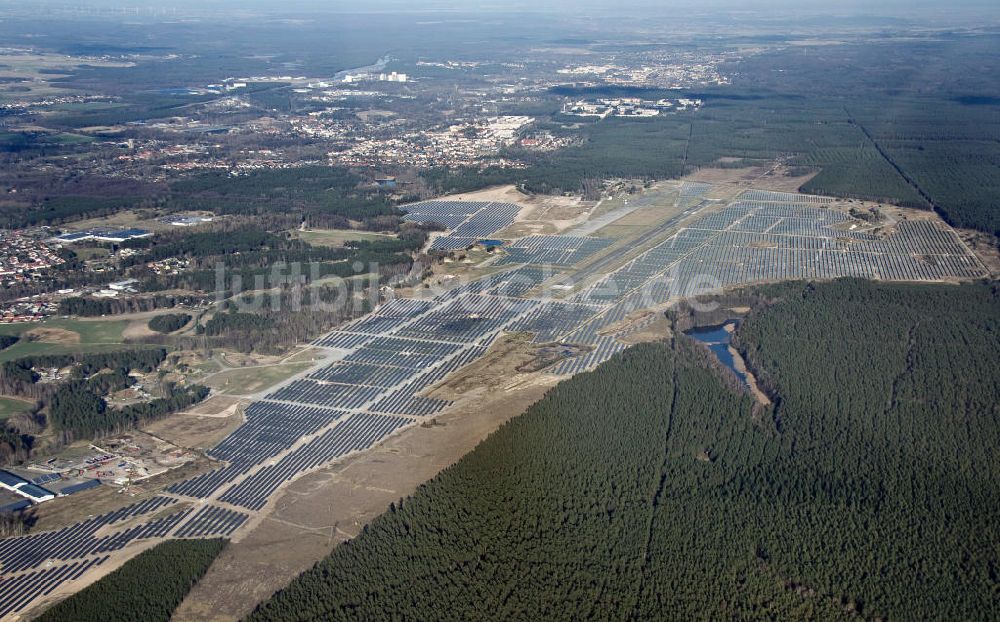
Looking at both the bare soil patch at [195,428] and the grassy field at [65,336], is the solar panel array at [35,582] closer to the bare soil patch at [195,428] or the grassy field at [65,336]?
the bare soil patch at [195,428]

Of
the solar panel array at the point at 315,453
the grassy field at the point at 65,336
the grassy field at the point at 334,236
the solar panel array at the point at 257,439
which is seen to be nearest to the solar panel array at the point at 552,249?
the grassy field at the point at 334,236

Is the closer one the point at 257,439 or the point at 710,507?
the point at 710,507

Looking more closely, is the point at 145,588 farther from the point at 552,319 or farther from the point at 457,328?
the point at 552,319

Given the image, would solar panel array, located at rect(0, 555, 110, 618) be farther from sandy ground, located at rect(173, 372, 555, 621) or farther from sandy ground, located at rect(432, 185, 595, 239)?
sandy ground, located at rect(432, 185, 595, 239)

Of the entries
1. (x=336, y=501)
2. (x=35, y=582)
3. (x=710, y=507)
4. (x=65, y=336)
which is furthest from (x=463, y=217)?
(x=35, y=582)

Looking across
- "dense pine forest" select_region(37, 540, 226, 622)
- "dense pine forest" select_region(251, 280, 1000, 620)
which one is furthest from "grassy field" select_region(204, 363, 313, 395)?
"dense pine forest" select_region(37, 540, 226, 622)

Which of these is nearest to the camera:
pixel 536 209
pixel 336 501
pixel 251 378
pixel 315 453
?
pixel 336 501

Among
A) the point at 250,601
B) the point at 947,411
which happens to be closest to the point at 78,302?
the point at 250,601
